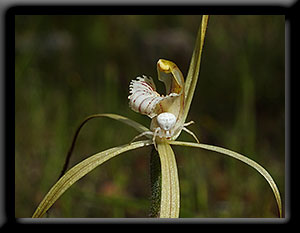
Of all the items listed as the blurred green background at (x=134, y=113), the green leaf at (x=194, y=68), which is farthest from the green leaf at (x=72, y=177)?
the blurred green background at (x=134, y=113)

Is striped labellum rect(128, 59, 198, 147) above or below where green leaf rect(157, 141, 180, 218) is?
above

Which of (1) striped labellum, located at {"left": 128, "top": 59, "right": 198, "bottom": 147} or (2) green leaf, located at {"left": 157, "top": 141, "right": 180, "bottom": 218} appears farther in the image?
(1) striped labellum, located at {"left": 128, "top": 59, "right": 198, "bottom": 147}

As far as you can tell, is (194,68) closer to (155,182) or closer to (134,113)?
(155,182)

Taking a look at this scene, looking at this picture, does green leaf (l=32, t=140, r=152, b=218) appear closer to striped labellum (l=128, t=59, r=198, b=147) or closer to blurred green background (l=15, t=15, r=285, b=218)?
striped labellum (l=128, t=59, r=198, b=147)

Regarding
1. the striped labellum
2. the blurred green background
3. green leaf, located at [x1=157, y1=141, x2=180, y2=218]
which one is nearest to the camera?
green leaf, located at [x1=157, y1=141, x2=180, y2=218]

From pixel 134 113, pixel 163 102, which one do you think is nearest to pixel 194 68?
pixel 163 102

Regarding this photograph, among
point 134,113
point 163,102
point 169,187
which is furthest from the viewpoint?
point 134,113

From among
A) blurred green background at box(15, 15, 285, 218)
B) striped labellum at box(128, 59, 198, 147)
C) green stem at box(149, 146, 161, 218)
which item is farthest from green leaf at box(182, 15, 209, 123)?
blurred green background at box(15, 15, 285, 218)
